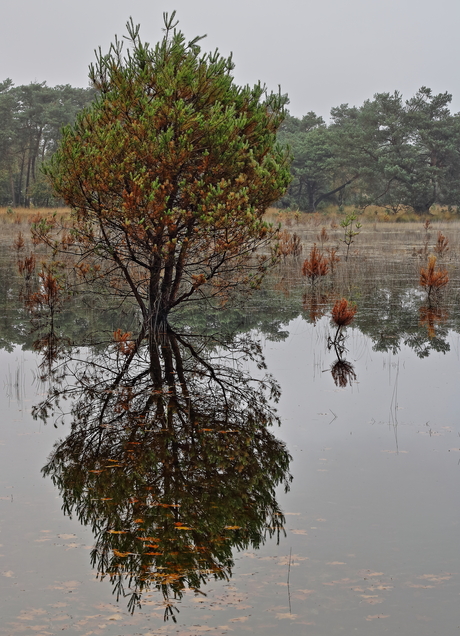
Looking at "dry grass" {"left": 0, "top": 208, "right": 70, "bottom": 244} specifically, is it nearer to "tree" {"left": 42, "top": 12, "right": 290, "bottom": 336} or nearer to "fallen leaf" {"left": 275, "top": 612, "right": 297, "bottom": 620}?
"tree" {"left": 42, "top": 12, "right": 290, "bottom": 336}

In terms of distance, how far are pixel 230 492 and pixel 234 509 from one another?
31 centimetres

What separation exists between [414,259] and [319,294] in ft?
29.2

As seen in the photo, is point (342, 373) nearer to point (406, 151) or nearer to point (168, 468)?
point (168, 468)

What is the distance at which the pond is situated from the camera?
3.59 meters

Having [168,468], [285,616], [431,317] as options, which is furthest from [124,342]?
[285,616]

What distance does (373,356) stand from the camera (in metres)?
9.98

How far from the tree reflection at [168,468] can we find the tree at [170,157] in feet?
8.06

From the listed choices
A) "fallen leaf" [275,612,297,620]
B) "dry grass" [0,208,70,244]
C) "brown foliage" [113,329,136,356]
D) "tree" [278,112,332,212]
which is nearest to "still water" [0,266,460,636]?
"fallen leaf" [275,612,297,620]

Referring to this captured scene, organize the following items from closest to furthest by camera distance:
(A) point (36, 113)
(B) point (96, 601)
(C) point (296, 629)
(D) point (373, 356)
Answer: (C) point (296, 629), (B) point (96, 601), (D) point (373, 356), (A) point (36, 113)

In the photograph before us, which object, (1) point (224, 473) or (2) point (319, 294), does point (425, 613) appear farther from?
(2) point (319, 294)

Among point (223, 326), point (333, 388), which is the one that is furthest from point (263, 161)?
point (333, 388)

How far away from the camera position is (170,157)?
10266mm

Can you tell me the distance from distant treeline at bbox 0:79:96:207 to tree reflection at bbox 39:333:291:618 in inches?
1865

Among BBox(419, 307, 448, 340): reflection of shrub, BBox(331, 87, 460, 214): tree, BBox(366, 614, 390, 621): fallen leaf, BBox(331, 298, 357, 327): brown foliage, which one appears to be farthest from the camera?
BBox(331, 87, 460, 214): tree
